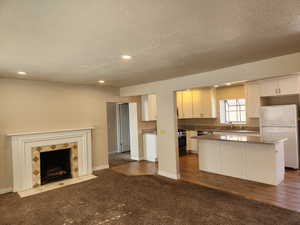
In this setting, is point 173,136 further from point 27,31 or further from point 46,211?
point 27,31

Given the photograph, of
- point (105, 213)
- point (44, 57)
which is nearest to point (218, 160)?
point (105, 213)

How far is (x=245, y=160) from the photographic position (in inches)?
162

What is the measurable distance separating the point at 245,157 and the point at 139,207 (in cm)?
253

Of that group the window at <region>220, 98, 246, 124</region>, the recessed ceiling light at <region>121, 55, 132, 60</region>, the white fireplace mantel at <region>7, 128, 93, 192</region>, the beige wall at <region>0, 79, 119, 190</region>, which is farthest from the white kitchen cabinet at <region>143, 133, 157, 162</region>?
the recessed ceiling light at <region>121, 55, 132, 60</region>

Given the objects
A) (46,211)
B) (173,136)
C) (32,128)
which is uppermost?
(32,128)

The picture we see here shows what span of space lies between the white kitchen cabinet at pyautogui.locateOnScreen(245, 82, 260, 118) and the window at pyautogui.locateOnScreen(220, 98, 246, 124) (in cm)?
106

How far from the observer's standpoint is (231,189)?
368cm

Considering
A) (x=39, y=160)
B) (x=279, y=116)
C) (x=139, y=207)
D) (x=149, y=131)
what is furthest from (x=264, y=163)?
(x=39, y=160)

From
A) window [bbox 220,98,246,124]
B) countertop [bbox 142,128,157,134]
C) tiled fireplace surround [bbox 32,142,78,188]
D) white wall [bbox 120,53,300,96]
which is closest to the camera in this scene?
white wall [bbox 120,53,300,96]

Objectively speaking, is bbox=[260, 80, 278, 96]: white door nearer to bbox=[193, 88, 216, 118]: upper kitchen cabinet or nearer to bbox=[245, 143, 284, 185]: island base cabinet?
bbox=[245, 143, 284, 185]: island base cabinet

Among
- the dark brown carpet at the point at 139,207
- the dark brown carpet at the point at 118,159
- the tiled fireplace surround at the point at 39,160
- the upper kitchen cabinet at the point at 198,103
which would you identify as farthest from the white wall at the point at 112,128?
the dark brown carpet at the point at 139,207

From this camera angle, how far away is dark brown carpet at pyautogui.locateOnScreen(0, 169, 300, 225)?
8.89 ft

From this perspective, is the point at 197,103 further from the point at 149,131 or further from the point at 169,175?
the point at 169,175

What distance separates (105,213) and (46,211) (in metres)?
1.01
